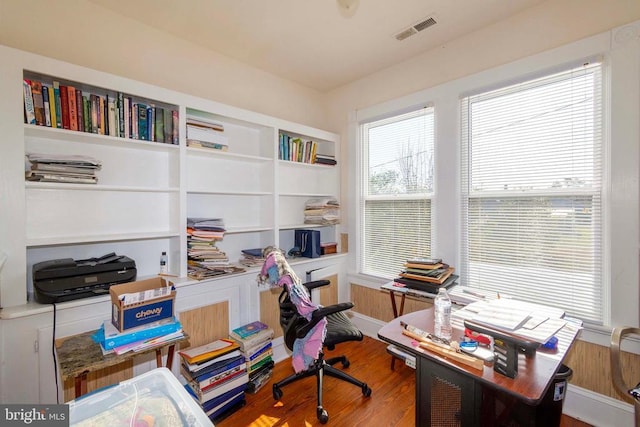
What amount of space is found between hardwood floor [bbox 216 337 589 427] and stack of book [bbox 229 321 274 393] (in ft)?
0.23

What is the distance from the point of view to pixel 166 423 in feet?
2.78

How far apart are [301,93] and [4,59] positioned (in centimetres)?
236

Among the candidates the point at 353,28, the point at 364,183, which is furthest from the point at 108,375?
the point at 353,28

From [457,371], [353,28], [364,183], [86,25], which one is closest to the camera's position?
[457,371]

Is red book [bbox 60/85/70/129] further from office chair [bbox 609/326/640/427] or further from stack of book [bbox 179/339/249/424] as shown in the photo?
office chair [bbox 609/326/640/427]

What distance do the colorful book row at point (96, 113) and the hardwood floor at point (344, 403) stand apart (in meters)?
1.99

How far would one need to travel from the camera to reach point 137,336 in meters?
1.42

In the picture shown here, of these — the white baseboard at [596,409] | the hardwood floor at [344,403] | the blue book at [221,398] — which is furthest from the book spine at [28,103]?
the white baseboard at [596,409]

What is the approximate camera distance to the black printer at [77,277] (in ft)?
5.01

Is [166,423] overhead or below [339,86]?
below

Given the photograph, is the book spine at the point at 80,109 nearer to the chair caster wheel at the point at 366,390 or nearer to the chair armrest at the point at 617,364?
the chair caster wheel at the point at 366,390

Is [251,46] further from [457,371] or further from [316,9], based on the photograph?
[457,371]

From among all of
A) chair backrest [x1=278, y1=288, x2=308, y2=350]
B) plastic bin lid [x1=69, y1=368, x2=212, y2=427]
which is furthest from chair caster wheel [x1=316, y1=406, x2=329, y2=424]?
plastic bin lid [x1=69, y1=368, x2=212, y2=427]

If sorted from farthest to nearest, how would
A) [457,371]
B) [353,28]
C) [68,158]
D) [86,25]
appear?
[353,28] → [86,25] → [68,158] → [457,371]
